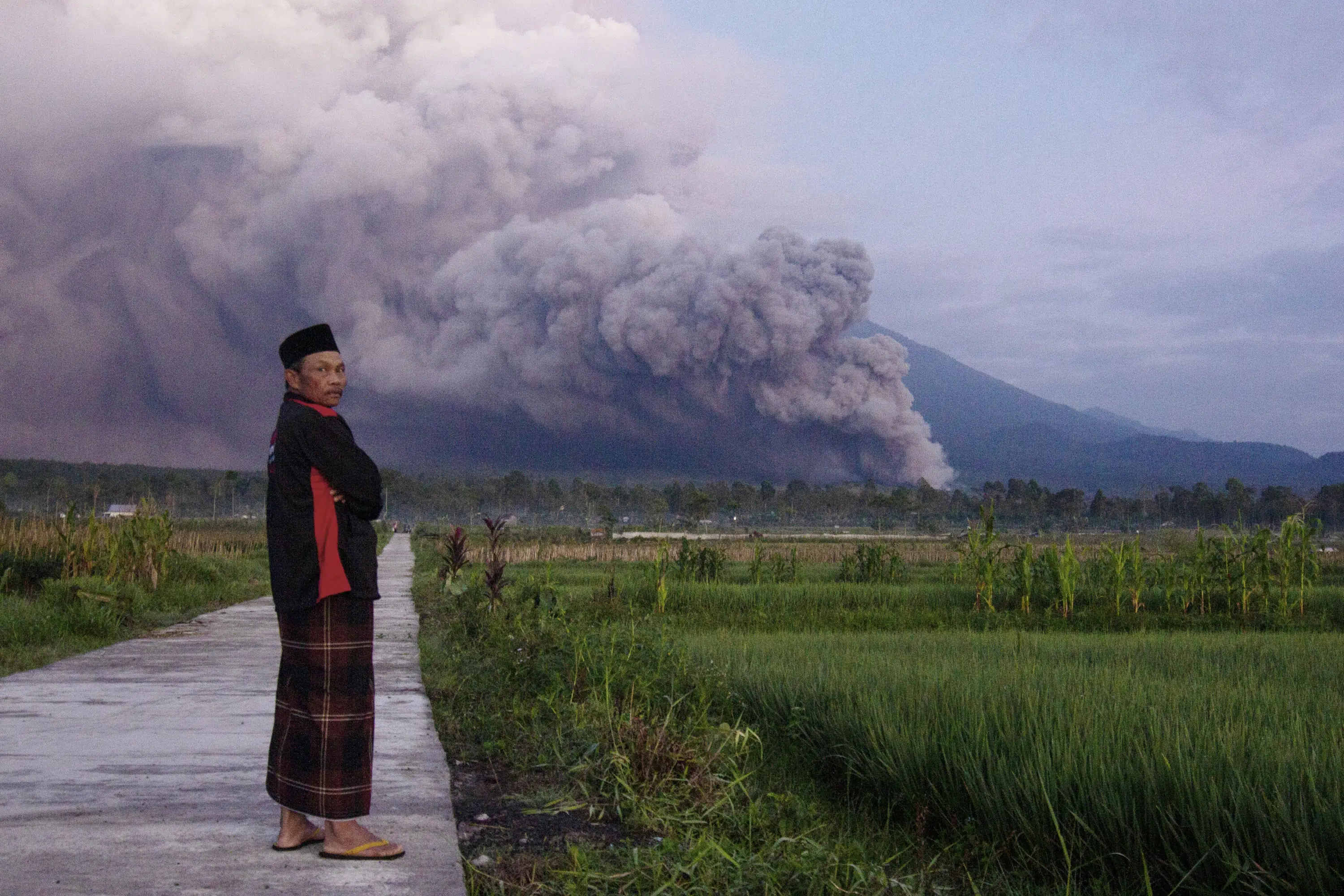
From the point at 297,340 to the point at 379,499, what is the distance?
1.97 feet

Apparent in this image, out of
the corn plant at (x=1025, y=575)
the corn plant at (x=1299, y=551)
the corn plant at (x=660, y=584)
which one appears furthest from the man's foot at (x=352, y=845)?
the corn plant at (x=1299, y=551)

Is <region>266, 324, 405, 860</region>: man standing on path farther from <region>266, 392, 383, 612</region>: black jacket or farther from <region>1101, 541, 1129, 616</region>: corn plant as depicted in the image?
<region>1101, 541, 1129, 616</region>: corn plant

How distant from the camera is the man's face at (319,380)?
3586 mm

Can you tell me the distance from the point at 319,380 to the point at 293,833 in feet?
4.90

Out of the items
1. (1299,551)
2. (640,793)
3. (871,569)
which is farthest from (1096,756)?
(871,569)

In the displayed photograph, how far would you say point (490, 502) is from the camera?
133 m

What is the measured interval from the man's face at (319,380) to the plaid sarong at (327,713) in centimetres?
67

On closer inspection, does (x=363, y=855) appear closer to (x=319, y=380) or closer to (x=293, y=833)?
(x=293, y=833)

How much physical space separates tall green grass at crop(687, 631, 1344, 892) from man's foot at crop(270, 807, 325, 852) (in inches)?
89.3

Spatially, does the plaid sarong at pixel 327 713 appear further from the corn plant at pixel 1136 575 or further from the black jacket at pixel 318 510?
the corn plant at pixel 1136 575

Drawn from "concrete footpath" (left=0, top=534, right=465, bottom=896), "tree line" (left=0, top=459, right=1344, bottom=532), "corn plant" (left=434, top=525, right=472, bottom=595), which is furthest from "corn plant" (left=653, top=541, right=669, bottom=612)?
"tree line" (left=0, top=459, right=1344, bottom=532)

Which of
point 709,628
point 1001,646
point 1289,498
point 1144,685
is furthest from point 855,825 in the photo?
point 1289,498

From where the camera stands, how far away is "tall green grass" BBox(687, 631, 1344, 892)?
338 cm

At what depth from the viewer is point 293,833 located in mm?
3516
